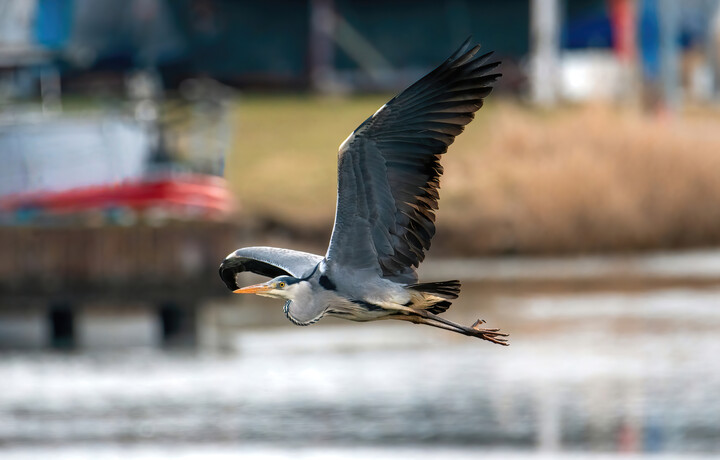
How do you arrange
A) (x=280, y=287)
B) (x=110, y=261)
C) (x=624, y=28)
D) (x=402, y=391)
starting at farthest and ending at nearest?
(x=624, y=28)
(x=110, y=261)
(x=402, y=391)
(x=280, y=287)

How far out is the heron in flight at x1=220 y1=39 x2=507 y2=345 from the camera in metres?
7.84

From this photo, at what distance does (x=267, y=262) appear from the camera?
786 cm

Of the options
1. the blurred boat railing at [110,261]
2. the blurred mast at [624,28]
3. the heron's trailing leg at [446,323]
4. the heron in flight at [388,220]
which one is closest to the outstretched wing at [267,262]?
the heron in flight at [388,220]

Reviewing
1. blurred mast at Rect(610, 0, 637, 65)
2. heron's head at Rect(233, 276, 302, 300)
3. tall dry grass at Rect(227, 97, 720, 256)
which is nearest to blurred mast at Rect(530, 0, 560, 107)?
blurred mast at Rect(610, 0, 637, 65)

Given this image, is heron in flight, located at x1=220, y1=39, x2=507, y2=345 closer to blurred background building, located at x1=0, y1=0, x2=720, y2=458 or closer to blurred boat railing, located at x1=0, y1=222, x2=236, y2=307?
blurred background building, located at x1=0, y1=0, x2=720, y2=458

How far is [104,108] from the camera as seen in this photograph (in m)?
22.3

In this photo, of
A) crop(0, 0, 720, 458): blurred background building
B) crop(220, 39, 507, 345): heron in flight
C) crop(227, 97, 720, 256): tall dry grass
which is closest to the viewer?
crop(220, 39, 507, 345): heron in flight

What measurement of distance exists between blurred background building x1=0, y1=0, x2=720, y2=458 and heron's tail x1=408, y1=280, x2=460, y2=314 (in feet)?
30.9

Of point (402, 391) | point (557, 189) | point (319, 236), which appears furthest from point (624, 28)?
point (402, 391)

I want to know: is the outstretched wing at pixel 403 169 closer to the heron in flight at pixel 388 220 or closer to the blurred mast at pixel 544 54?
the heron in flight at pixel 388 220

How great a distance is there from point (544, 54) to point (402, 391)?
17.8m

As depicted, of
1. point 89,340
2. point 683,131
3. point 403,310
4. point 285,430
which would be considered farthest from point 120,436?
point 683,131

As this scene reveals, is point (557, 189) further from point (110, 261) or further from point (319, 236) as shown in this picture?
point (110, 261)

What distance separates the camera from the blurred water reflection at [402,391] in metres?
17.9
